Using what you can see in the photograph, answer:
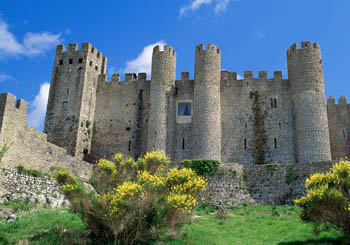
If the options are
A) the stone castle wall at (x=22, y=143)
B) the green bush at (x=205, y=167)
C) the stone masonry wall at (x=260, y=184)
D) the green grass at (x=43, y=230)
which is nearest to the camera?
the green grass at (x=43, y=230)

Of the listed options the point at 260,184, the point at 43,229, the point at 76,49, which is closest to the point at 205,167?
the point at 260,184

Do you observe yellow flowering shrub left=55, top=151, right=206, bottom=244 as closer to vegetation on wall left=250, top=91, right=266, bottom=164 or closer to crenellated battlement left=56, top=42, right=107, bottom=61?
vegetation on wall left=250, top=91, right=266, bottom=164

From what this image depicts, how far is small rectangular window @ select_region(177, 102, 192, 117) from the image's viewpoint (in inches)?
1292

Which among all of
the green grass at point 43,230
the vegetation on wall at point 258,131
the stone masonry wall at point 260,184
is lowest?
the green grass at point 43,230

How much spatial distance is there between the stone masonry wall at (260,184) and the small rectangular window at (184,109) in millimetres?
8151

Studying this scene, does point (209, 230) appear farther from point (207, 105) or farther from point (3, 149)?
point (207, 105)

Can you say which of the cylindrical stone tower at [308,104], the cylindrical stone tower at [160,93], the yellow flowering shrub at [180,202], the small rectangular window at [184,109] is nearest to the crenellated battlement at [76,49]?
the cylindrical stone tower at [160,93]

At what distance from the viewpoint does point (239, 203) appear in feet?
80.6

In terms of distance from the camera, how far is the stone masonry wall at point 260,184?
80.2ft

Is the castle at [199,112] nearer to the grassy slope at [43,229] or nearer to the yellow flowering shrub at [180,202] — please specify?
the grassy slope at [43,229]

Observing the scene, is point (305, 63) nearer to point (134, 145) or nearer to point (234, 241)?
point (134, 145)

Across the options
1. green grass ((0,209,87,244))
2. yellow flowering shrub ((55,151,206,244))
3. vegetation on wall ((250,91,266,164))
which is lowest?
green grass ((0,209,87,244))

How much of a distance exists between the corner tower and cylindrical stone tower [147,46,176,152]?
569cm

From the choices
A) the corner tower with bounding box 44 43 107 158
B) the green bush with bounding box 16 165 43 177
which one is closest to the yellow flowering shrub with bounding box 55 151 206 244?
the green bush with bounding box 16 165 43 177
